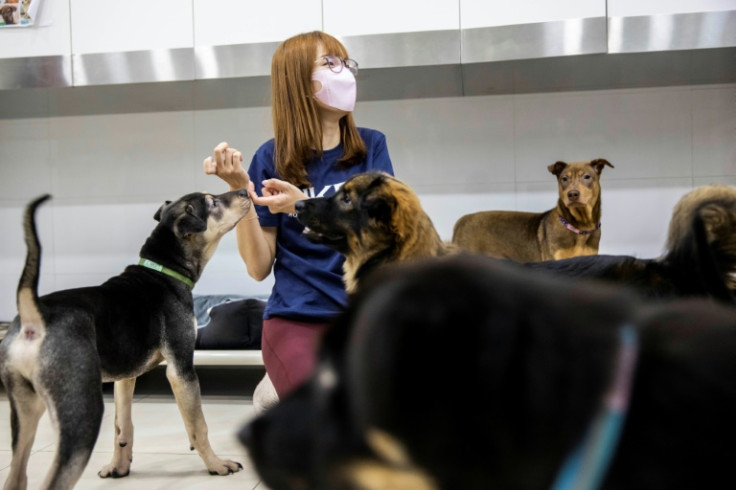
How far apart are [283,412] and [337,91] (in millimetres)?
1757

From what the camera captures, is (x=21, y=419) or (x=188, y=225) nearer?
(x=21, y=419)

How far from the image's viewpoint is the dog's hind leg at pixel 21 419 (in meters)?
1.96

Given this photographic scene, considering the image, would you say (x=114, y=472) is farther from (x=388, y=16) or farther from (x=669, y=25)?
(x=669, y=25)

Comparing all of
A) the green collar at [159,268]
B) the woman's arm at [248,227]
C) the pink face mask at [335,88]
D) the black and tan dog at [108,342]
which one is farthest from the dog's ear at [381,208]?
the green collar at [159,268]

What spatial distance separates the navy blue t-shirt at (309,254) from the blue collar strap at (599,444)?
1504 mm

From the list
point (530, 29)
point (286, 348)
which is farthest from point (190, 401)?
point (530, 29)

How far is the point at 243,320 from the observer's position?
3629 mm

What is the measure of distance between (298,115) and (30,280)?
934mm

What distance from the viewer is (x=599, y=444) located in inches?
17.0

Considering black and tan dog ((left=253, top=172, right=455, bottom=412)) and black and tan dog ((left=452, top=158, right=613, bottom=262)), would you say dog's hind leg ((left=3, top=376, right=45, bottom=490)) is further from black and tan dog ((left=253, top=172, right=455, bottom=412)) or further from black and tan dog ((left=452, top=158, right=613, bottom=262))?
black and tan dog ((left=452, top=158, right=613, bottom=262))

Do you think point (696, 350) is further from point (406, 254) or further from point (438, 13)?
point (438, 13)

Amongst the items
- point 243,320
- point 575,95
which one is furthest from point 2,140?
point 575,95

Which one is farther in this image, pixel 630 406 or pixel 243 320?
pixel 243 320

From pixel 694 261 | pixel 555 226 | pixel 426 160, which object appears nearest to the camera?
pixel 694 261
